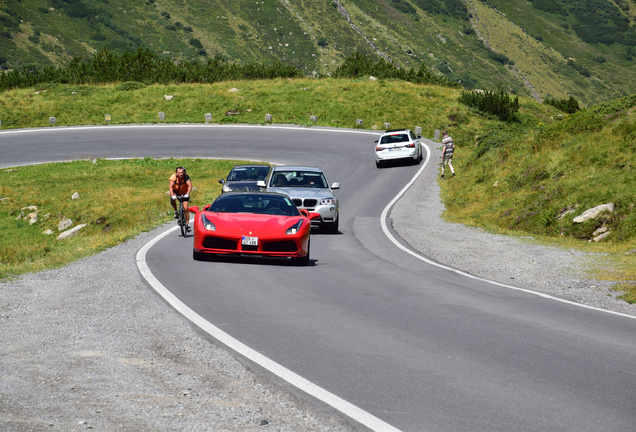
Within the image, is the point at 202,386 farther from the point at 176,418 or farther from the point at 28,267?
the point at 28,267

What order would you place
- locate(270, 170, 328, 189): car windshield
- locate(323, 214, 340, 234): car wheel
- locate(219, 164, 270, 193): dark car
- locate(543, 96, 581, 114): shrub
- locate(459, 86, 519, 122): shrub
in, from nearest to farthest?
locate(323, 214, 340, 234): car wheel → locate(270, 170, 328, 189): car windshield → locate(219, 164, 270, 193): dark car → locate(459, 86, 519, 122): shrub → locate(543, 96, 581, 114): shrub

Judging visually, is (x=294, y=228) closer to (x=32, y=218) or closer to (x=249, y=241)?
(x=249, y=241)

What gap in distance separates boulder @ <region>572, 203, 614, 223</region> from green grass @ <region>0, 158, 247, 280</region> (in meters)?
11.4

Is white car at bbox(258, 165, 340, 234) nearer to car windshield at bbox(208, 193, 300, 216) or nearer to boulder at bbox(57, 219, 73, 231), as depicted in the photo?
car windshield at bbox(208, 193, 300, 216)

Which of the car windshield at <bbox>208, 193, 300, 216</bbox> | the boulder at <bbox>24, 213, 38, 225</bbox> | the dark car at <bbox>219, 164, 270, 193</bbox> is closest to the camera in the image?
the car windshield at <bbox>208, 193, 300, 216</bbox>

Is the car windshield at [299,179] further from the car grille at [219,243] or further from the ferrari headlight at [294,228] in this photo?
the car grille at [219,243]

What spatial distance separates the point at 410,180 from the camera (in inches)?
1288

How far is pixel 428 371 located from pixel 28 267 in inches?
334

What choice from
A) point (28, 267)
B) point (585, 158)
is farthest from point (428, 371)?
point (585, 158)

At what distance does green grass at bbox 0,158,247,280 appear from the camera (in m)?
20.3

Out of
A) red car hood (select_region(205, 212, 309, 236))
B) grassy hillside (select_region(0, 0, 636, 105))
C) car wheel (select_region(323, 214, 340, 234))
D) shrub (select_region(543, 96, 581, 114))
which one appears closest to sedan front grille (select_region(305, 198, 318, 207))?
car wheel (select_region(323, 214, 340, 234))

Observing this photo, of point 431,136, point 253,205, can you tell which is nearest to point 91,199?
point 253,205

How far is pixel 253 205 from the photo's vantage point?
1448 cm

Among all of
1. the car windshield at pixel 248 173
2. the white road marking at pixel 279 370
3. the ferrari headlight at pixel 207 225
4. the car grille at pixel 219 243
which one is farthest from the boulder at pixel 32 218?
the white road marking at pixel 279 370
